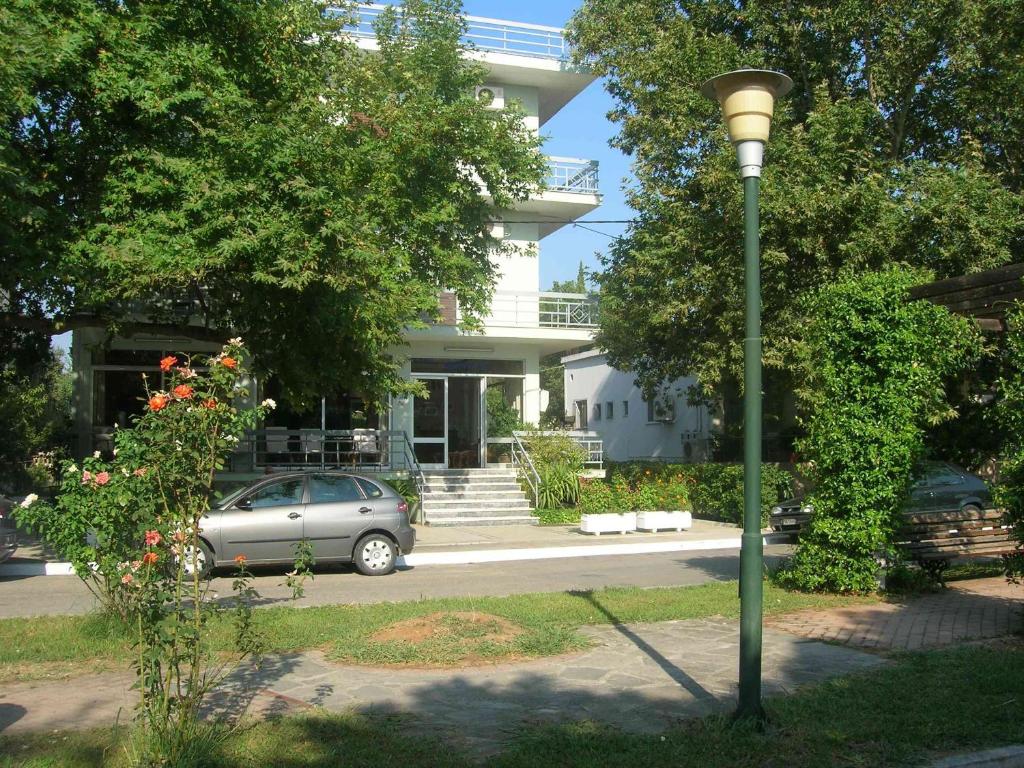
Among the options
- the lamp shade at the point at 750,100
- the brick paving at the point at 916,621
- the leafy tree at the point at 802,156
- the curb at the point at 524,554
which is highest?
the leafy tree at the point at 802,156

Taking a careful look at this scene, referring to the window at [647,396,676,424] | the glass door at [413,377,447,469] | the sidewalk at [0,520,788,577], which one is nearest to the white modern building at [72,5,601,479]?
the glass door at [413,377,447,469]

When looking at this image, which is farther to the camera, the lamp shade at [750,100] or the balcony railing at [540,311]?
the balcony railing at [540,311]

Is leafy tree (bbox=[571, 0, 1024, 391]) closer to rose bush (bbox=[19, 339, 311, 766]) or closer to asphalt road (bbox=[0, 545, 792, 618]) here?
asphalt road (bbox=[0, 545, 792, 618])

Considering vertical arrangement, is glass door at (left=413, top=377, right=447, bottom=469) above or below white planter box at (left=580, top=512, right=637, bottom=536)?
above

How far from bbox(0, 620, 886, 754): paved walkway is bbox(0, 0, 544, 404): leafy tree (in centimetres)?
635

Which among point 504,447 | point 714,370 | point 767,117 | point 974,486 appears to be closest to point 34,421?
point 504,447

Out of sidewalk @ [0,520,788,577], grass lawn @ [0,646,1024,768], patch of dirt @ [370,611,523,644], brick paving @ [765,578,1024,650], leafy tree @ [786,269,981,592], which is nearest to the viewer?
grass lawn @ [0,646,1024,768]

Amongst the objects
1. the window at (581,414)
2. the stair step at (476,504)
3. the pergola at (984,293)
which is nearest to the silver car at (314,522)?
the stair step at (476,504)

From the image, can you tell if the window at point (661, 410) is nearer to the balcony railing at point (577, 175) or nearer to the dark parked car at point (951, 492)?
the balcony railing at point (577, 175)

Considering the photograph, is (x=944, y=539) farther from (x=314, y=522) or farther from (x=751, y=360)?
(x=314, y=522)

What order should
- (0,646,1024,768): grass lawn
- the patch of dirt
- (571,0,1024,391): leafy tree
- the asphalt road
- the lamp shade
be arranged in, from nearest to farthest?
(0,646,1024,768): grass lawn, the lamp shade, the patch of dirt, the asphalt road, (571,0,1024,391): leafy tree

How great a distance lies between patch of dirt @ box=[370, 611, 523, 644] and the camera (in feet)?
28.3

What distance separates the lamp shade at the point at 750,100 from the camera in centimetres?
639

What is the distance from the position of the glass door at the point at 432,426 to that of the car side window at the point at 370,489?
11375mm
